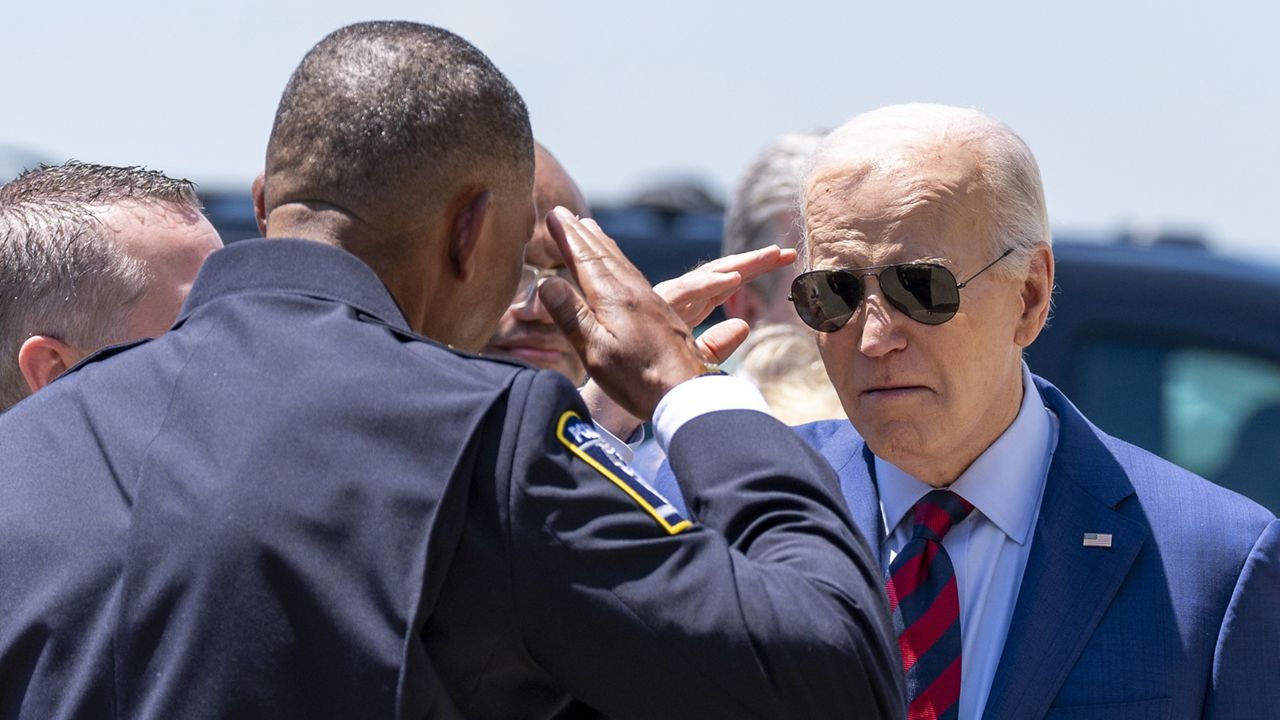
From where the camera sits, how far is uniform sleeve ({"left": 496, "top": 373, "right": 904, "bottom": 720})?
193 cm

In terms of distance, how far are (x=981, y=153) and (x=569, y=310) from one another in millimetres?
920

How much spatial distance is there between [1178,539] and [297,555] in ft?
4.90

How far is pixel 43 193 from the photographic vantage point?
2721 mm

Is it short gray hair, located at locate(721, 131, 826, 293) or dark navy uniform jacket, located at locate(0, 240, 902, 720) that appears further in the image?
short gray hair, located at locate(721, 131, 826, 293)

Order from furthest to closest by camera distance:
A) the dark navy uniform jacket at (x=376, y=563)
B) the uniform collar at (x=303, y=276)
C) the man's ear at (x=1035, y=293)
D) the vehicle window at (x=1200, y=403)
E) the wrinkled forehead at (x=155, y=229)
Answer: the vehicle window at (x=1200, y=403), the man's ear at (x=1035, y=293), the wrinkled forehead at (x=155, y=229), the uniform collar at (x=303, y=276), the dark navy uniform jacket at (x=376, y=563)

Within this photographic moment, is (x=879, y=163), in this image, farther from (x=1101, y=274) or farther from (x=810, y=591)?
(x=1101, y=274)

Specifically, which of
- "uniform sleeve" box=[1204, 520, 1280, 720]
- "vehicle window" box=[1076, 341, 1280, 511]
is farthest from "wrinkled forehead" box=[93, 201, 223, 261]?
"vehicle window" box=[1076, 341, 1280, 511]

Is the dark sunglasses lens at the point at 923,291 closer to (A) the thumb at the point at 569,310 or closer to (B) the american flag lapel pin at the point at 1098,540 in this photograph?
(B) the american flag lapel pin at the point at 1098,540

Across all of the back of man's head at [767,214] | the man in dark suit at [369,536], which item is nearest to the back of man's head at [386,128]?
the man in dark suit at [369,536]

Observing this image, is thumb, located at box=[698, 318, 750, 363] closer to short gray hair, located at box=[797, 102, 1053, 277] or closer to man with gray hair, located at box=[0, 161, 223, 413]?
short gray hair, located at box=[797, 102, 1053, 277]

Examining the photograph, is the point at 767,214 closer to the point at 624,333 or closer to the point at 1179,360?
the point at 1179,360

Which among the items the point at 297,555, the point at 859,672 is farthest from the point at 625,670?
the point at 297,555

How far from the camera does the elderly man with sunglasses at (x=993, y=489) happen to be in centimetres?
259

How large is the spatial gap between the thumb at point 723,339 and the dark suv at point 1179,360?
3.00 metres
